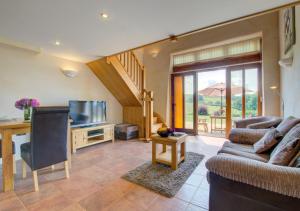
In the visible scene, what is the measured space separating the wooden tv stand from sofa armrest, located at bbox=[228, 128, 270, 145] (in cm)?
310

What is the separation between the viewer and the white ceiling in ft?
5.88

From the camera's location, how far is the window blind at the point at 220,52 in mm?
4172

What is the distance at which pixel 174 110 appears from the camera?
18.1 feet

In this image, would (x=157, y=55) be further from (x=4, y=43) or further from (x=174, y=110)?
(x=4, y=43)

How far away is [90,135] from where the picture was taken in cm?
393

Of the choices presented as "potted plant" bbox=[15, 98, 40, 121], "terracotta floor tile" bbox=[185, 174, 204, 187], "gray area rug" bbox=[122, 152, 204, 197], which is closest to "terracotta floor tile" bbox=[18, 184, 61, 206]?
"gray area rug" bbox=[122, 152, 204, 197]

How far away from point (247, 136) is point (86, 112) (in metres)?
3.58

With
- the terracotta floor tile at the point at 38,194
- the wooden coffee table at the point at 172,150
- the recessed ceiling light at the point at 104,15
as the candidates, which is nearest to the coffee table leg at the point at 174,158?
the wooden coffee table at the point at 172,150

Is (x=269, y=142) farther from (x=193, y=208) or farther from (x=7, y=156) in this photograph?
(x=7, y=156)

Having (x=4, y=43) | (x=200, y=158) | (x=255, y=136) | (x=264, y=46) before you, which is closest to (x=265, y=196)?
(x=255, y=136)

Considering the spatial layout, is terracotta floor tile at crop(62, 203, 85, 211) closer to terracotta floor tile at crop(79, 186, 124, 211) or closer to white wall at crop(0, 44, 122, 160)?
terracotta floor tile at crop(79, 186, 124, 211)

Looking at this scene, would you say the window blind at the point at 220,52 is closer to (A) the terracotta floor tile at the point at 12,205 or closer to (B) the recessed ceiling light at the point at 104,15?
(B) the recessed ceiling light at the point at 104,15

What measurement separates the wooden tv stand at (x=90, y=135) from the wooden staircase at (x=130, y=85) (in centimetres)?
103

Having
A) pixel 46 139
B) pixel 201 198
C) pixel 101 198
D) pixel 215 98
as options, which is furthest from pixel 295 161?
pixel 215 98
